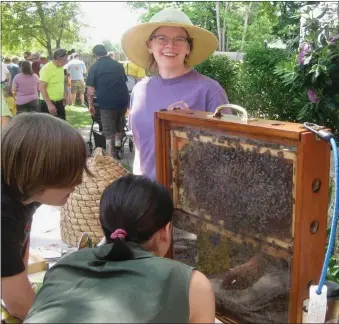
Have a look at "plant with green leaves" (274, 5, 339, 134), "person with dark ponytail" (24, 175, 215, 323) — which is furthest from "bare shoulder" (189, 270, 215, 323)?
"plant with green leaves" (274, 5, 339, 134)

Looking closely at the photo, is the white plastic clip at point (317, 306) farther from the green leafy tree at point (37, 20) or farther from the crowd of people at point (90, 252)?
the green leafy tree at point (37, 20)

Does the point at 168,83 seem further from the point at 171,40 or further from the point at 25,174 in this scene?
the point at 25,174

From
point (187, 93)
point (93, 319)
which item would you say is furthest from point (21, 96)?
point (93, 319)

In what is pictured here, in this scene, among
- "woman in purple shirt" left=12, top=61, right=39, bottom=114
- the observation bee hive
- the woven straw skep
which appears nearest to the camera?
the observation bee hive

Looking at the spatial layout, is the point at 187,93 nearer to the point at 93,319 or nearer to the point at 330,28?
the point at 93,319

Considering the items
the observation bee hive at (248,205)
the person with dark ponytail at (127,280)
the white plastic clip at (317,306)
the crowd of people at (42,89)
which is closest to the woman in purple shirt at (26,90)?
the crowd of people at (42,89)

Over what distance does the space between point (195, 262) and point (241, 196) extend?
0.37m

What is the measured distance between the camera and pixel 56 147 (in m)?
1.33

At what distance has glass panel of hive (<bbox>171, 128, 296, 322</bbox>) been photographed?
48.7 inches

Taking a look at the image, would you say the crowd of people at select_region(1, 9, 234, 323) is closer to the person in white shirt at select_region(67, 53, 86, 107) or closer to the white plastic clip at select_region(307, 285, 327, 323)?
the white plastic clip at select_region(307, 285, 327, 323)

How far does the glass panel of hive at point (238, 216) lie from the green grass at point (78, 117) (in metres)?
8.42

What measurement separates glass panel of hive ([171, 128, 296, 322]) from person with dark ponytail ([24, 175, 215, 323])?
0.21 metres

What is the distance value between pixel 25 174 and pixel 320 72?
3424 mm

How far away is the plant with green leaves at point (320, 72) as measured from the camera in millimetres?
4156
